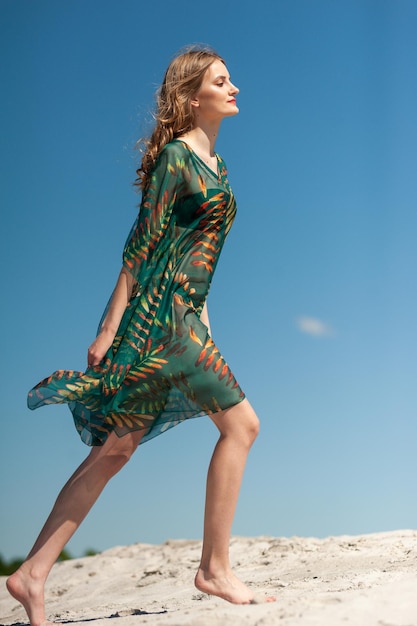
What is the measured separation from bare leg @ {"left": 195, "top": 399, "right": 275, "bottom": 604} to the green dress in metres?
0.08

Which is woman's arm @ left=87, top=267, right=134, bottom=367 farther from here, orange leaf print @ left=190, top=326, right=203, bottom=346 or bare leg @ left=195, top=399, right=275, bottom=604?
bare leg @ left=195, top=399, right=275, bottom=604

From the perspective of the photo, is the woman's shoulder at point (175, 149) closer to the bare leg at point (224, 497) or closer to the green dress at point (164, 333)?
the green dress at point (164, 333)

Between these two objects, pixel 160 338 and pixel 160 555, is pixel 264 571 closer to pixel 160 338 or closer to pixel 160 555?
pixel 160 555

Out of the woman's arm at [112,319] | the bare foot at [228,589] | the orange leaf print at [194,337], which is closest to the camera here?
the bare foot at [228,589]

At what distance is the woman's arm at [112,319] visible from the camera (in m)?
3.22

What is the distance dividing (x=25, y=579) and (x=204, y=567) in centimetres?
67

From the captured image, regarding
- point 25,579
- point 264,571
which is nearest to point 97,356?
point 25,579

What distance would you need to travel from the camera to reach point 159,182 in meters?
3.22

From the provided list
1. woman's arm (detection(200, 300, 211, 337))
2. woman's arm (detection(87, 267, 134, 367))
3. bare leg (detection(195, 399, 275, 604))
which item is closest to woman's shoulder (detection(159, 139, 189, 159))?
woman's arm (detection(87, 267, 134, 367))

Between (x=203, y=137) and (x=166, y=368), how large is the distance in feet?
3.15

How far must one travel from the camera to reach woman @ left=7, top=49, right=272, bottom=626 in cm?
306

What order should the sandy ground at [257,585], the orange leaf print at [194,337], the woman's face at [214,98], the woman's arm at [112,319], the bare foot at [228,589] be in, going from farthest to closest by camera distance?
the woman's face at [214,98], the woman's arm at [112,319], the orange leaf print at [194,337], the bare foot at [228,589], the sandy ground at [257,585]

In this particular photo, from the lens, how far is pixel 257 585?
466 centimetres

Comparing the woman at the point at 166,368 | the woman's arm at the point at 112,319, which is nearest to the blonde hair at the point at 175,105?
the woman at the point at 166,368
